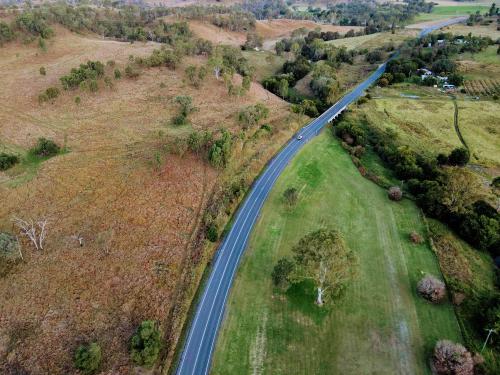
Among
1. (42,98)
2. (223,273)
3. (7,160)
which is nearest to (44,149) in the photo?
(7,160)

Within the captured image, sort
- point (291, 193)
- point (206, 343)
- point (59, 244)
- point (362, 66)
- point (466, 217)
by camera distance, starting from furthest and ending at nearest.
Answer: point (362, 66) → point (291, 193) → point (466, 217) → point (59, 244) → point (206, 343)

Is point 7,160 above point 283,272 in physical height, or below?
above

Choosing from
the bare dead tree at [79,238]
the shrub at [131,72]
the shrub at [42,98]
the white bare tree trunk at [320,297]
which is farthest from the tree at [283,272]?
the shrub at [131,72]

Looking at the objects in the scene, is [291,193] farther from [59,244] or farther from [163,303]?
[59,244]

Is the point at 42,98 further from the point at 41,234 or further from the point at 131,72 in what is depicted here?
the point at 41,234

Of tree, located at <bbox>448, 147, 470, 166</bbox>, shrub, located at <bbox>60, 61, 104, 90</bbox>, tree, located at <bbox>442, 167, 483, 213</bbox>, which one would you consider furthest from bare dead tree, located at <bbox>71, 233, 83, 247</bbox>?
tree, located at <bbox>448, 147, 470, 166</bbox>

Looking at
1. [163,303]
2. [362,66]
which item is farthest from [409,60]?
[163,303]

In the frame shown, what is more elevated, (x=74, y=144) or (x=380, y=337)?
(x=74, y=144)

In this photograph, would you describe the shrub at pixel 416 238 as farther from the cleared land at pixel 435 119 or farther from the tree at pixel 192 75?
the tree at pixel 192 75
